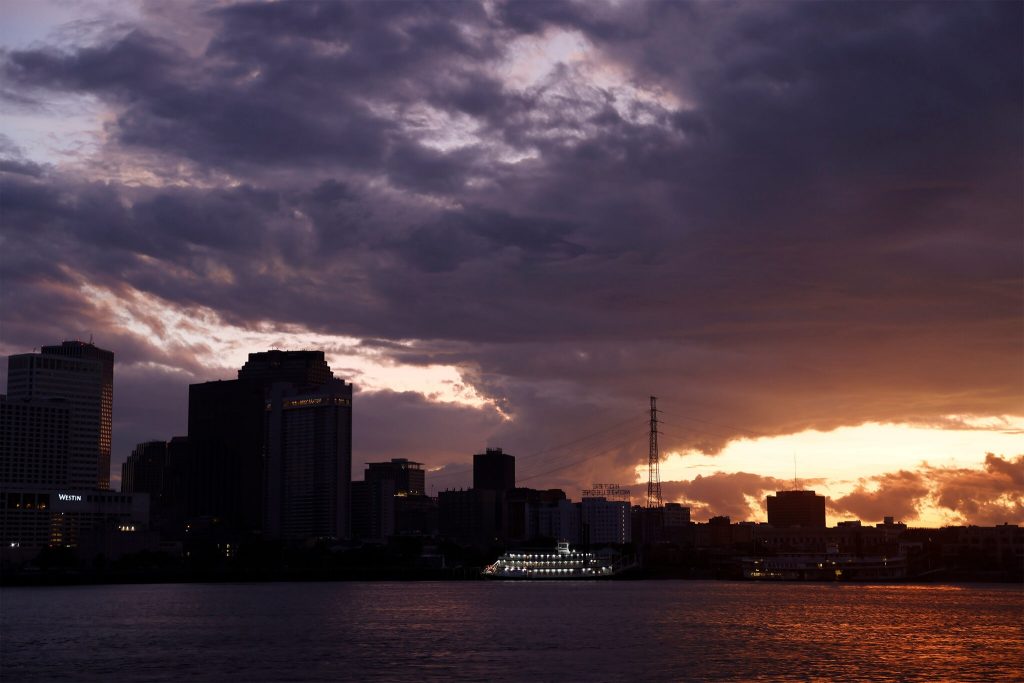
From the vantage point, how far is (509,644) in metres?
118

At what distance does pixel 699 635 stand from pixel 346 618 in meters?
52.0

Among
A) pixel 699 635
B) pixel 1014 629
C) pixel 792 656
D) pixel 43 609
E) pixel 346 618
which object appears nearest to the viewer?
pixel 792 656

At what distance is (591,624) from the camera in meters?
147

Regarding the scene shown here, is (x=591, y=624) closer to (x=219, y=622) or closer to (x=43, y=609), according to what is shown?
(x=219, y=622)

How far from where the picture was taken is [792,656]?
109 meters

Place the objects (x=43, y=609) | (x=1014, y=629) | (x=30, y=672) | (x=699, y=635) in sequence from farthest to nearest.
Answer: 1. (x=43, y=609)
2. (x=1014, y=629)
3. (x=699, y=635)
4. (x=30, y=672)

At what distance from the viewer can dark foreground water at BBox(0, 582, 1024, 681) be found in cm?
9531

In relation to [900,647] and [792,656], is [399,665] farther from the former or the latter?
[900,647]

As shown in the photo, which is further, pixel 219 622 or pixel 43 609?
pixel 43 609

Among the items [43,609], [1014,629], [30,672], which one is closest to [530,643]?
[30,672]

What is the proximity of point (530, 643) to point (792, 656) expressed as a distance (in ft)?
84.8

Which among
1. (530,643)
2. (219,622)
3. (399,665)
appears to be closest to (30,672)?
(399,665)

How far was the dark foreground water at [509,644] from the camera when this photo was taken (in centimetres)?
9531

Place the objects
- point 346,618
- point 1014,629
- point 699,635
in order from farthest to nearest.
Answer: point 346,618
point 1014,629
point 699,635
